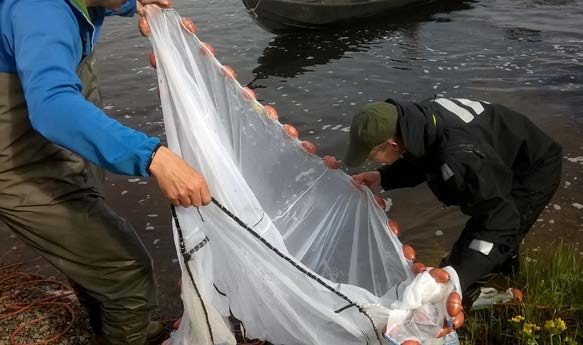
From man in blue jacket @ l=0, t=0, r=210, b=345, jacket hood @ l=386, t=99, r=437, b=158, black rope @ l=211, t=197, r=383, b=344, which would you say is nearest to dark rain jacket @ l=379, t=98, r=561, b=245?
jacket hood @ l=386, t=99, r=437, b=158

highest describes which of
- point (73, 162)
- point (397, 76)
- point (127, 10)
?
point (127, 10)

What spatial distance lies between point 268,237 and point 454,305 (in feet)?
3.20

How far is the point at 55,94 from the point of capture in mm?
1550

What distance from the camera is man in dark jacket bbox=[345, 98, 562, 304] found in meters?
2.32

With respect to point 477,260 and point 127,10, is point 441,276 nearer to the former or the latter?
point 477,260

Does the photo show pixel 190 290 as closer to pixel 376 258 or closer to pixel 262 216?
pixel 262 216

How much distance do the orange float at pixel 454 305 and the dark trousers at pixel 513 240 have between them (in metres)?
→ 0.48

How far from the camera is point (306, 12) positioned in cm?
1066

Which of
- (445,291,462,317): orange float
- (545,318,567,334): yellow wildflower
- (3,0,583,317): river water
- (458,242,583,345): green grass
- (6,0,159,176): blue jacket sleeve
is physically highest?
(6,0,159,176): blue jacket sleeve

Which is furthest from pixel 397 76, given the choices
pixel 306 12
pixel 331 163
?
pixel 331 163

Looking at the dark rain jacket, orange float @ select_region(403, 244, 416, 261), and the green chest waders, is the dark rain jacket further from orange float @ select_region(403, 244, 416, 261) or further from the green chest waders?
the green chest waders

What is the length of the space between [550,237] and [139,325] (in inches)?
139

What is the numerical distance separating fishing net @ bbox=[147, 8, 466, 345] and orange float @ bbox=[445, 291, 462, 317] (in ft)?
0.19

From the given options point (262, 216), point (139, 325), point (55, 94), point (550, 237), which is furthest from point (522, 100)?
point (55, 94)
